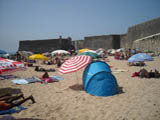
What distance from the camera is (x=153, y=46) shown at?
22.9 metres

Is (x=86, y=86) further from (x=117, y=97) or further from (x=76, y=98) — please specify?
(x=117, y=97)

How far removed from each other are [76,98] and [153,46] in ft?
71.0

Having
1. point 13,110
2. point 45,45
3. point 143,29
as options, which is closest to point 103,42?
point 143,29

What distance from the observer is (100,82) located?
17.9ft

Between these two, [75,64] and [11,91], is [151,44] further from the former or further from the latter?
[11,91]

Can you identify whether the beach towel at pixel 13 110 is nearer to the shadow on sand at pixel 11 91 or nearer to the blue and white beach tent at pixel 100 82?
the shadow on sand at pixel 11 91

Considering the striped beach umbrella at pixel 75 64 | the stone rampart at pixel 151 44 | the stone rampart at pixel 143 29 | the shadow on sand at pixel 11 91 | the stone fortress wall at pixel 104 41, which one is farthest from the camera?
the stone fortress wall at pixel 104 41

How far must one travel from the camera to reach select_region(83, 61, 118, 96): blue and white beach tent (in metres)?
5.42

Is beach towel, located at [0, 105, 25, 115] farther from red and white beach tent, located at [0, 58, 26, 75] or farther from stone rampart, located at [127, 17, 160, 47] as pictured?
stone rampart, located at [127, 17, 160, 47]

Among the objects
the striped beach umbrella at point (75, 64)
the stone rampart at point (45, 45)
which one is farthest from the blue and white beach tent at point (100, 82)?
the stone rampart at point (45, 45)

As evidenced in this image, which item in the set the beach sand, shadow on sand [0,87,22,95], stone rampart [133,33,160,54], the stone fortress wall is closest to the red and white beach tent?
shadow on sand [0,87,22,95]

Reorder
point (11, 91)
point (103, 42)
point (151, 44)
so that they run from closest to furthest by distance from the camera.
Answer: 1. point (11, 91)
2. point (151, 44)
3. point (103, 42)

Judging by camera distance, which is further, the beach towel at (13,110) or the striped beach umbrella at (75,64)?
the striped beach umbrella at (75,64)

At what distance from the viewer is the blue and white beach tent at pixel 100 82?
17.8 feet
